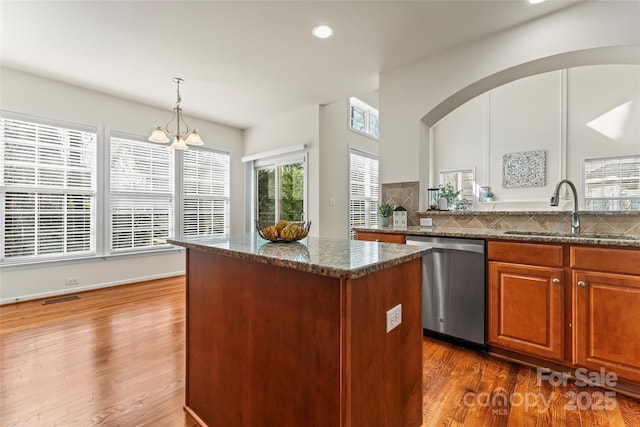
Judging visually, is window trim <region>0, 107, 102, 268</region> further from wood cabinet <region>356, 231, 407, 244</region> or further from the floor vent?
wood cabinet <region>356, 231, 407, 244</region>

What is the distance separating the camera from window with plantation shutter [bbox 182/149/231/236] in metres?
5.02

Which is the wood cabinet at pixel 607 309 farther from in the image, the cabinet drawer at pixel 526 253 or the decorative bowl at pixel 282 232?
the decorative bowl at pixel 282 232

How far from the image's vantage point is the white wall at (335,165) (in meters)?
4.68

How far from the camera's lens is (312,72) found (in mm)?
3486

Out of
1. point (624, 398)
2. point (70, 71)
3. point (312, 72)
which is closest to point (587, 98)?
point (312, 72)

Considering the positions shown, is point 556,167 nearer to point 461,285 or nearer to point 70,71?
point 461,285

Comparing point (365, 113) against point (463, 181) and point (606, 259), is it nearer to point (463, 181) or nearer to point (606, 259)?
point (463, 181)

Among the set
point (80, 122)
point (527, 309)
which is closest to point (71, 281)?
point (80, 122)

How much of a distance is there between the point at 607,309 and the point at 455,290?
0.87 m

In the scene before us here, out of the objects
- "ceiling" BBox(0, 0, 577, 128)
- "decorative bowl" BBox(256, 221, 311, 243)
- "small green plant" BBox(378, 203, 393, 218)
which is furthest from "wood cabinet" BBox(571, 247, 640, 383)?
"ceiling" BBox(0, 0, 577, 128)

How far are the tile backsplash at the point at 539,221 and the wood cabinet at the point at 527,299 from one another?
1.94ft

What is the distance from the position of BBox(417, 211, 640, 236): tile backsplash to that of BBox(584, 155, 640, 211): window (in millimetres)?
4379

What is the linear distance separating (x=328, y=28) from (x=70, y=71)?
3147mm

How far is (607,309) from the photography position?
68.7 inches
